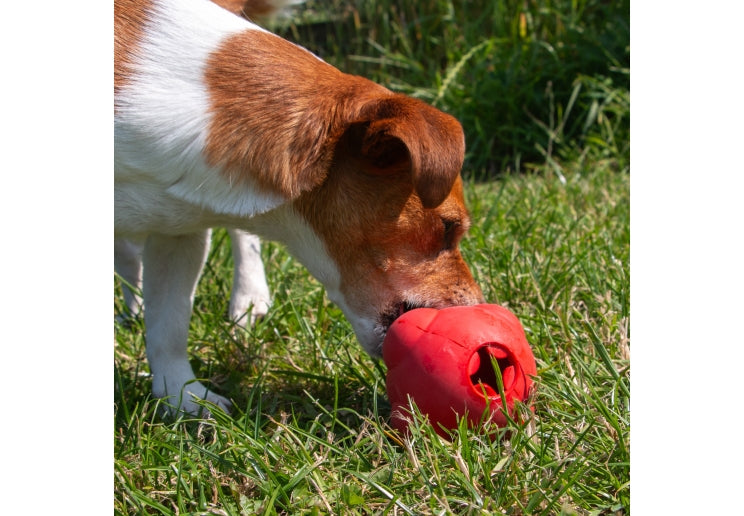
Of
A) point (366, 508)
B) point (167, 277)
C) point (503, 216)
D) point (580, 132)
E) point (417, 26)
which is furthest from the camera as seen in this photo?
point (417, 26)

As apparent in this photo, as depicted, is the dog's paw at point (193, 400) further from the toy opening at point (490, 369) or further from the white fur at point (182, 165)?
the toy opening at point (490, 369)

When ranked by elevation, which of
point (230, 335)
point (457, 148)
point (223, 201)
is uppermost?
point (457, 148)

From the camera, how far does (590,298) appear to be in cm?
316

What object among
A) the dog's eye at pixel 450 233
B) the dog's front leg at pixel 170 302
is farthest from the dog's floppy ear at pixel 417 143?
the dog's front leg at pixel 170 302

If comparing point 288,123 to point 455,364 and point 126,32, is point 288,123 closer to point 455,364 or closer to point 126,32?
point 126,32

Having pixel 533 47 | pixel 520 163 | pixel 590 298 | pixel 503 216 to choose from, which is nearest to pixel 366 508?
pixel 590 298

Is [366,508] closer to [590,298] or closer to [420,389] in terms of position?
[420,389]

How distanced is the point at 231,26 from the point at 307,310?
4.02 feet

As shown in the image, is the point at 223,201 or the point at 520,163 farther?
the point at 520,163

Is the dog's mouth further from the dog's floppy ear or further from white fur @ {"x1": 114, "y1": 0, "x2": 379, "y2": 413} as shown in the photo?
the dog's floppy ear

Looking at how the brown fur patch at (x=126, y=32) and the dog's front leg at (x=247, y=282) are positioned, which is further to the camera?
the dog's front leg at (x=247, y=282)

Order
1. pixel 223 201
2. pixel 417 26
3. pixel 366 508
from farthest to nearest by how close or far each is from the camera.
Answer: pixel 417 26, pixel 223 201, pixel 366 508

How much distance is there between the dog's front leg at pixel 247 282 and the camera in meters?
3.49

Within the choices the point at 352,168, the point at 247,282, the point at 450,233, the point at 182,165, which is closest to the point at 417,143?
the point at 352,168
